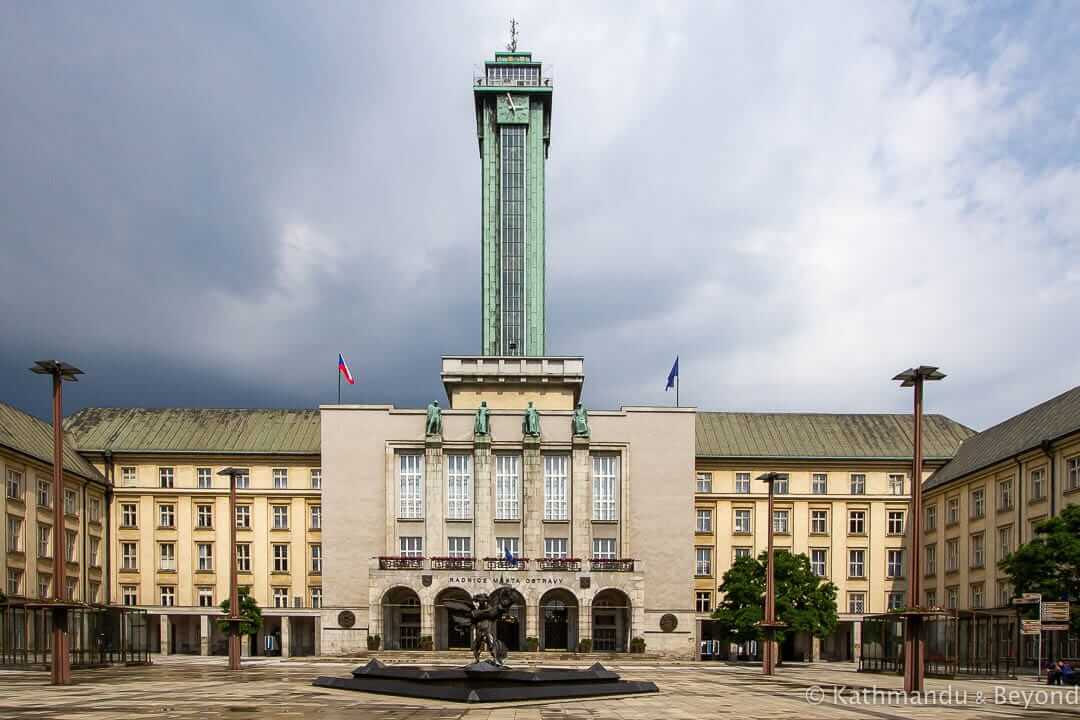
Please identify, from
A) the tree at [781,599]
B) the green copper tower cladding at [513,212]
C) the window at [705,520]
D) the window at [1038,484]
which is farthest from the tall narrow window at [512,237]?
the window at [1038,484]

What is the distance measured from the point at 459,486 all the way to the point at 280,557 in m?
18.0

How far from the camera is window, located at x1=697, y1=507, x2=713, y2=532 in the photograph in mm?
93544

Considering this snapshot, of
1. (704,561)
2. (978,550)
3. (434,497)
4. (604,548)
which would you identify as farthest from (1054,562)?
(434,497)

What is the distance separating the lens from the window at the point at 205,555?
91.7 m

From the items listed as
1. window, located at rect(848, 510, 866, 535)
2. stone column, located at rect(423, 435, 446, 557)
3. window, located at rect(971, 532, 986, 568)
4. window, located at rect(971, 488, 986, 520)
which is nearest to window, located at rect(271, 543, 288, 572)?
stone column, located at rect(423, 435, 446, 557)

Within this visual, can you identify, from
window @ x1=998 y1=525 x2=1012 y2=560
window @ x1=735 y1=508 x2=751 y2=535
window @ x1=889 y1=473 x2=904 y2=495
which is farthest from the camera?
window @ x1=735 y1=508 x2=751 y2=535

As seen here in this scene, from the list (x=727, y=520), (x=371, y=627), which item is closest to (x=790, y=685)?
(x=371, y=627)

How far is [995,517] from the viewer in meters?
76.8

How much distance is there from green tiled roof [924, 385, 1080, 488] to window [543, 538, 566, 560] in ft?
90.6

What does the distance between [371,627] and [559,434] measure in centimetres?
1822

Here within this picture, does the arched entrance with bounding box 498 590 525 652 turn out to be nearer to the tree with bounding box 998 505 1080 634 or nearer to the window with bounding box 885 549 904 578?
the window with bounding box 885 549 904 578

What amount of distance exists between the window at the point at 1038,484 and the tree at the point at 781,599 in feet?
46.8

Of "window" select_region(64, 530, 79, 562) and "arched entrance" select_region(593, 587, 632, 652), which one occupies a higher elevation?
"window" select_region(64, 530, 79, 562)

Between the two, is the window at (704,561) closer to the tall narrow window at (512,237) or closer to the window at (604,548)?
the window at (604,548)
